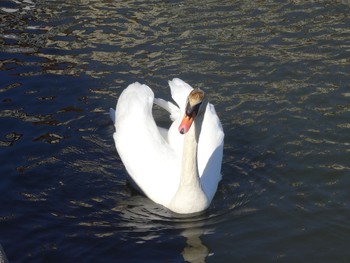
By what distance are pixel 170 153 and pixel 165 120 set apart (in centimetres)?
185

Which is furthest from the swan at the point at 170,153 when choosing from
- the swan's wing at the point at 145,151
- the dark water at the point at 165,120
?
the dark water at the point at 165,120

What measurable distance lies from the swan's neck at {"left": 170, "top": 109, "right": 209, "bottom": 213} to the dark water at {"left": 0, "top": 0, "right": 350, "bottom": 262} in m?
0.14

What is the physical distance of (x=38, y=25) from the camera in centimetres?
1501

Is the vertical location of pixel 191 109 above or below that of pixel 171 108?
above

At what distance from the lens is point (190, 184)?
925 cm

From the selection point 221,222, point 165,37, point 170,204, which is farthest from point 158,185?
point 165,37

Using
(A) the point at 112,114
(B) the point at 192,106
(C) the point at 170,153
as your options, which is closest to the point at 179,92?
(A) the point at 112,114

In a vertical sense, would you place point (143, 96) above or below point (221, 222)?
above

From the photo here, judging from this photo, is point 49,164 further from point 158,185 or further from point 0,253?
point 0,253

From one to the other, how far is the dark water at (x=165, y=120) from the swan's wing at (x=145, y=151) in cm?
23

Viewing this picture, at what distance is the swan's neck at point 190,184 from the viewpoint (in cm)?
910

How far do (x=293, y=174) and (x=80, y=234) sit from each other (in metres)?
2.67

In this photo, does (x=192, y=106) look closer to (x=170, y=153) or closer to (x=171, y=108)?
(x=170, y=153)

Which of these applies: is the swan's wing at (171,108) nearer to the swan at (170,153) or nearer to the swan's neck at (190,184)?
the swan at (170,153)
